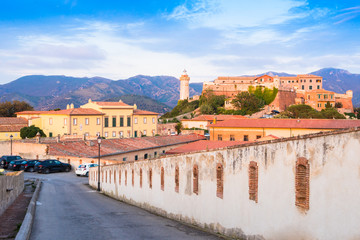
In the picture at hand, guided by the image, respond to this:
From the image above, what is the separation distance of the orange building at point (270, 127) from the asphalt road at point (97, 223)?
47515 millimetres

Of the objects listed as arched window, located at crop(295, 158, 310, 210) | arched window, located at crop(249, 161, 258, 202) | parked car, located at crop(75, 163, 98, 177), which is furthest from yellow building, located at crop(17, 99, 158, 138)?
arched window, located at crop(295, 158, 310, 210)

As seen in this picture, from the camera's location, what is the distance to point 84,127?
78.1 m

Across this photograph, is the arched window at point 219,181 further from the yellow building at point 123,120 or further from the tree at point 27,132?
the yellow building at point 123,120

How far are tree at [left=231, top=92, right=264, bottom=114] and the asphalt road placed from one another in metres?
90.3

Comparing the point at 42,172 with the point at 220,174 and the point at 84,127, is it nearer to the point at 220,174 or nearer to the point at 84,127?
the point at 220,174

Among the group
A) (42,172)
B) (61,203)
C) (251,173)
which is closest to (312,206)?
(251,173)

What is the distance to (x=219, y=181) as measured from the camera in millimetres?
13211

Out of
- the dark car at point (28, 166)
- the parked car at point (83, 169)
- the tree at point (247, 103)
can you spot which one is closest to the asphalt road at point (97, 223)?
the parked car at point (83, 169)

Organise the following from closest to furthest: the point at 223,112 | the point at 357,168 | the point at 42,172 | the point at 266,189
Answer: the point at 357,168, the point at 266,189, the point at 42,172, the point at 223,112

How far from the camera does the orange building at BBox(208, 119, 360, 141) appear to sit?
62.8 m

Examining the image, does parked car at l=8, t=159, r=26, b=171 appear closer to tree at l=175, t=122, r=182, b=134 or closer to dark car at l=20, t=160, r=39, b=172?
dark car at l=20, t=160, r=39, b=172

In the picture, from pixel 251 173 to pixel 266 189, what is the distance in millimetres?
806

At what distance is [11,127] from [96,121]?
53.3 ft

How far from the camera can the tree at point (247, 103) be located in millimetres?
109375
